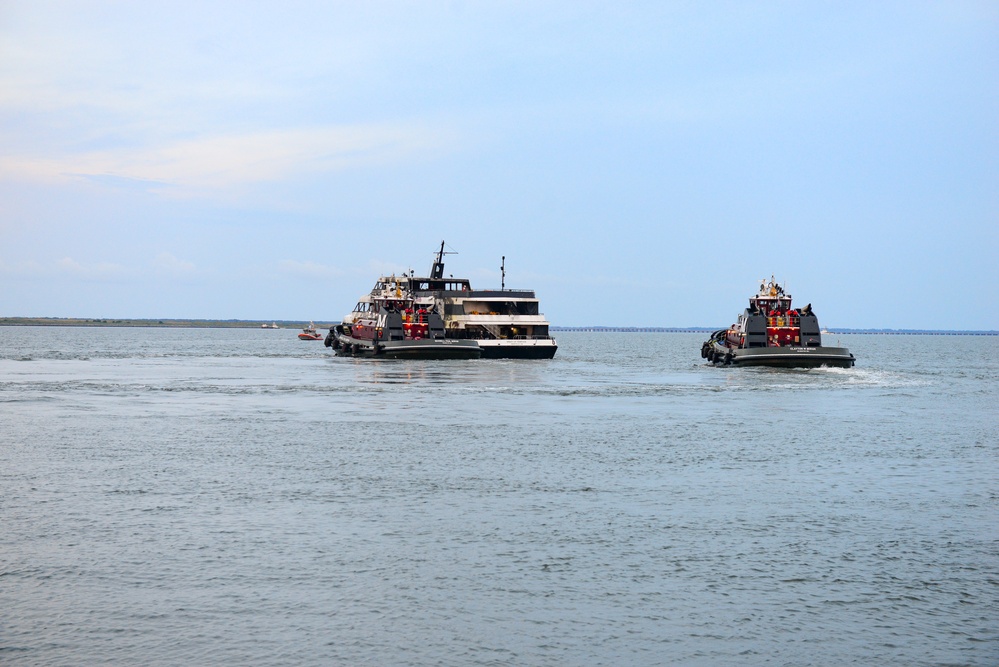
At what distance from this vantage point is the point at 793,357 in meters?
68.7

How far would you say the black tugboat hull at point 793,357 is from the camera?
68750 mm

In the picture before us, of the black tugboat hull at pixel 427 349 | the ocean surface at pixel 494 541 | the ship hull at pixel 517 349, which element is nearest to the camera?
the ocean surface at pixel 494 541

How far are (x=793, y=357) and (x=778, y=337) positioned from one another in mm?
3602

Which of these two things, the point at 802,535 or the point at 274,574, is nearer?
the point at 274,574

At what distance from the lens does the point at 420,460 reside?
26359 mm

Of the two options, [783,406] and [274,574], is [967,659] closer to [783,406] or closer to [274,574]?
[274,574]

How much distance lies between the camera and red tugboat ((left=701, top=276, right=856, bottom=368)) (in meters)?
69.0

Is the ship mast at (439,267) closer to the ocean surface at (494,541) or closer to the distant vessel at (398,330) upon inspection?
the distant vessel at (398,330)

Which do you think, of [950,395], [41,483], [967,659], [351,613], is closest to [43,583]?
[351,613]

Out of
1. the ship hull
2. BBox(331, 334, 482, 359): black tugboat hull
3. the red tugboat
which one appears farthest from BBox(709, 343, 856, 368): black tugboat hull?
the ship hull

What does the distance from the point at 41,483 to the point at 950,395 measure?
148 ft

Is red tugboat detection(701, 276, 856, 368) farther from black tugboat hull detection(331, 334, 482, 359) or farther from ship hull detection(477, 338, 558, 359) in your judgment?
black tugboat hull detection(331, 334, 482, 359)

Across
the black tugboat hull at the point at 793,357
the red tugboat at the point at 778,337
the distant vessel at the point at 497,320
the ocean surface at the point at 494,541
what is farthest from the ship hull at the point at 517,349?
the ocean surface at the point at 494,541

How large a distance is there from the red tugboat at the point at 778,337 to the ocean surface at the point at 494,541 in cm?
3198
